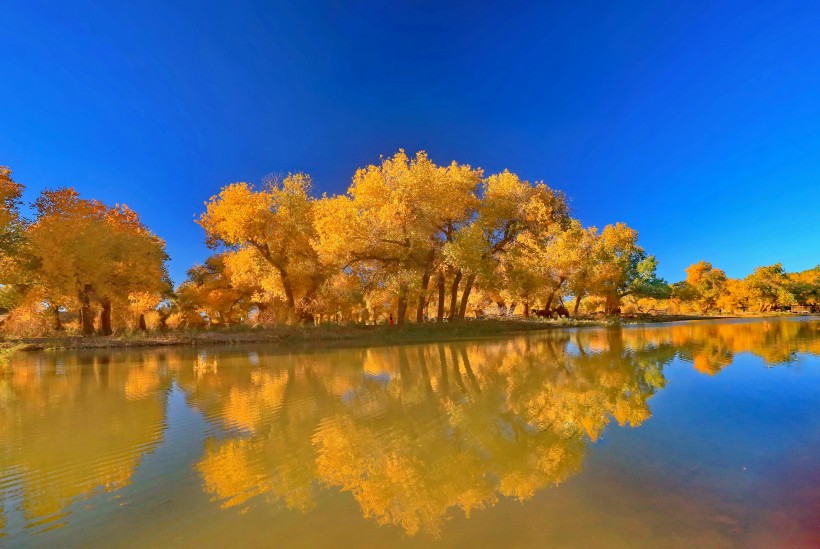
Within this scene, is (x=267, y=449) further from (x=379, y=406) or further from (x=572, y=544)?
(x=572, y=544)

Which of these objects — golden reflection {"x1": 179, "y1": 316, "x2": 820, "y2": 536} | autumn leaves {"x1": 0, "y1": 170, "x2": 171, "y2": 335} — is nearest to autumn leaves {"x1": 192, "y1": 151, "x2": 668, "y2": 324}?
autumn leaves {"x1": 0, "y1": 170, "x2": 171, "y2": 335}

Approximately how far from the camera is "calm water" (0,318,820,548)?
3.30 meters

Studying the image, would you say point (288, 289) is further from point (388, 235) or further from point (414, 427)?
point (414, 427)

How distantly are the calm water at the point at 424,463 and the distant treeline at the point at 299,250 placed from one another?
15878 mm

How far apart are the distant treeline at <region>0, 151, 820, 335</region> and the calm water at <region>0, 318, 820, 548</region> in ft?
52.1

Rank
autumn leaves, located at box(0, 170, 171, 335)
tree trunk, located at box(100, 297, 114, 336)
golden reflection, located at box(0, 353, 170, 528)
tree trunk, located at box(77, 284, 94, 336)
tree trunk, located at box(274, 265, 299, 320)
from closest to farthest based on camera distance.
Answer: golden reflection, located at box(0, 353, 170, 528) < autumn leaves, located at box(0, 170, 171, 335) < tree trunk, located at box(77, 284, 94, 336) < tree trunk, located at box(100, 297, 114, 336) < tree trunk, located at box(274, 265, 299, 320)

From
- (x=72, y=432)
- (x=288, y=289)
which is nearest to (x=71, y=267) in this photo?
(x=288, y=289)

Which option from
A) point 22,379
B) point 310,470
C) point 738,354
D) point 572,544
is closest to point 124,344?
point 22,379

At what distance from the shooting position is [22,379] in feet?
39.6

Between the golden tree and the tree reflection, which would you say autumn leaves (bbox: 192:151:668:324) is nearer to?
the golden tree

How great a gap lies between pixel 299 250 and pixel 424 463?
81.3ft

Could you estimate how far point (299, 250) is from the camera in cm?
2805

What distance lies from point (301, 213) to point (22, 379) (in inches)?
679

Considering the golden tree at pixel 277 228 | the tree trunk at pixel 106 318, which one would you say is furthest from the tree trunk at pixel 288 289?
the tree trunk at pixel 106 318
